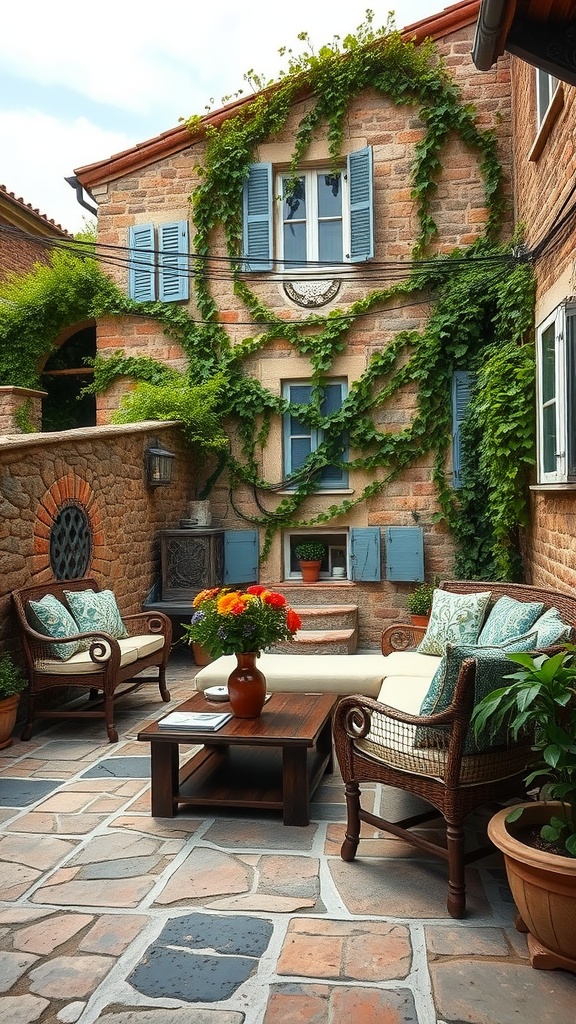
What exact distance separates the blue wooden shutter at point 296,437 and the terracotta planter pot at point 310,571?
1085mm

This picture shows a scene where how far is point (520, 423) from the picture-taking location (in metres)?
6.42

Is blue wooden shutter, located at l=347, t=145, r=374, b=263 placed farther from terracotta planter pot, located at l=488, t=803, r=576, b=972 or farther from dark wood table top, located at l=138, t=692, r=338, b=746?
terracotta planter pot, located at l=488, t=803, r=576, b=972

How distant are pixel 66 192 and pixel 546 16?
27.7 ft

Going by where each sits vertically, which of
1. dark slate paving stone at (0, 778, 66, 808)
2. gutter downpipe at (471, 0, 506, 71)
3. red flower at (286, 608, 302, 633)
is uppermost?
gutter downpipe at (471, 0, 506, 71)

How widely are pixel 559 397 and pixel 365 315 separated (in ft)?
13.0

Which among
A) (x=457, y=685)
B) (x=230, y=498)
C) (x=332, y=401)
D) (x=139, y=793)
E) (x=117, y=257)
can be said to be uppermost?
(x=117, y=257)

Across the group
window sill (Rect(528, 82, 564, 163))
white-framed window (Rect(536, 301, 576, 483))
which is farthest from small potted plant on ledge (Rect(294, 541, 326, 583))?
window sill (Rect(528, 82, 564, 163))

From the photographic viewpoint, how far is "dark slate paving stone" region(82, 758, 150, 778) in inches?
174

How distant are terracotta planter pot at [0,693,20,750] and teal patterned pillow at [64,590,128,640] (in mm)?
768

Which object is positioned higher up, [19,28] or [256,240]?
[19,28]

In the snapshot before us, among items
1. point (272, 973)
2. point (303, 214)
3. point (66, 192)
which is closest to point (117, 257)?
point (66, 192)

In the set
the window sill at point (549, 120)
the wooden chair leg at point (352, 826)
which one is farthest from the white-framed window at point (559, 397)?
the wooden chair leg at point (352, 826)

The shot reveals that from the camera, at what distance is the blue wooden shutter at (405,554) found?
813 cm

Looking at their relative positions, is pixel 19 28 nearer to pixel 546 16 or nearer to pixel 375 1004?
pixel 546 16
